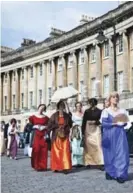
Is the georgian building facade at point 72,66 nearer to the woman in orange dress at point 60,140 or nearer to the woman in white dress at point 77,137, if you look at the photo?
the woman in white dress at point 77,137

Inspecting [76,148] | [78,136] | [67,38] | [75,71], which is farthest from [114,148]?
[67,38]

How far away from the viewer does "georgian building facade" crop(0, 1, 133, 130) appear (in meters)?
40.2

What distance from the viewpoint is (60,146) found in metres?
11.6

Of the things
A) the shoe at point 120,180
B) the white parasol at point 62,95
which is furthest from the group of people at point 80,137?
the white parasol at point 62,95

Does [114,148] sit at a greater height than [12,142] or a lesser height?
greater

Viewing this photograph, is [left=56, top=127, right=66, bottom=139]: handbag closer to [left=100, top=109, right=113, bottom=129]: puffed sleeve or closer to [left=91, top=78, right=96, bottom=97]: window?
[left=100, top=109, right=113, bottom=129]: puffed sleeve

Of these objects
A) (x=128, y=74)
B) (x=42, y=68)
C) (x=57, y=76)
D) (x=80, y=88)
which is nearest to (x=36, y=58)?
(x=42, y=68)

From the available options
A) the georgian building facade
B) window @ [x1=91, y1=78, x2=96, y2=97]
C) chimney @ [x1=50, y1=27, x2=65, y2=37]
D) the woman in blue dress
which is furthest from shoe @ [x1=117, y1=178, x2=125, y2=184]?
chimney @ [x1=50, y1=27, x2=65, y2=37]

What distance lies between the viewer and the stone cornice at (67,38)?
40906mm

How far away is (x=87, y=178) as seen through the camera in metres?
10.1

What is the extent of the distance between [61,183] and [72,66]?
40.6m

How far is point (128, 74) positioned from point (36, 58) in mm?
19410

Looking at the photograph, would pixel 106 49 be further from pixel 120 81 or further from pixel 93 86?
pixel 93 86

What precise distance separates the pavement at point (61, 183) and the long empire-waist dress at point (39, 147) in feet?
2.90
